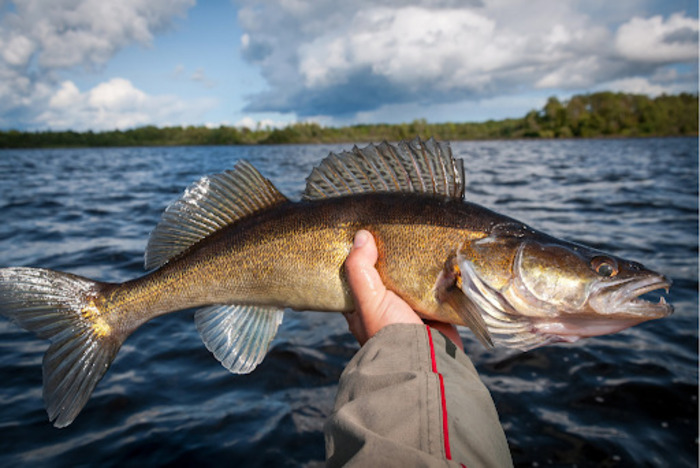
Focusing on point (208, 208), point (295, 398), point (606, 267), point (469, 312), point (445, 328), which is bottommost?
point (295, 398)

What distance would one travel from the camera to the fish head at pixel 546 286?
2.17 m

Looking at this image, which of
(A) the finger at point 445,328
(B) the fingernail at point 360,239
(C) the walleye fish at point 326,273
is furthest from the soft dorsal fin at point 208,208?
(A) the finger at point 445,328

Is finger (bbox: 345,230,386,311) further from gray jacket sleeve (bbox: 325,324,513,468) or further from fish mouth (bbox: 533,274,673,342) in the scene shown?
fish mouth (bbox: 533,274,673,342)

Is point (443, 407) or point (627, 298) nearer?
point (443, 407)

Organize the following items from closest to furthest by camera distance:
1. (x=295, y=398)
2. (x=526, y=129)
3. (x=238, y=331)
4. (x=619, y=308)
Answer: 1. (x=619, y=308)
2. (x=238, y=331)
3. (x=295, y=398)
4. (x=526, y=129)

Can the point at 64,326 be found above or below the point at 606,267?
below

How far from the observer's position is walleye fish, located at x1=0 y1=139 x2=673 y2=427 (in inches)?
90.0

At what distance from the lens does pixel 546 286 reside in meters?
2.27

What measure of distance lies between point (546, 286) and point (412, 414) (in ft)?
3.94

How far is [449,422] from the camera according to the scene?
1.39m

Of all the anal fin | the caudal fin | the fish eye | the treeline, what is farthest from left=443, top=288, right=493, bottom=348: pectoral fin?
the treeline

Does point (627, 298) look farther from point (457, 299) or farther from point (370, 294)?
point (370, 294)

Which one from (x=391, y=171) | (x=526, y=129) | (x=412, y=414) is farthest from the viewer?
(x=526, y=129)

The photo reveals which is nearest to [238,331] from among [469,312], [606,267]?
[469,312]
